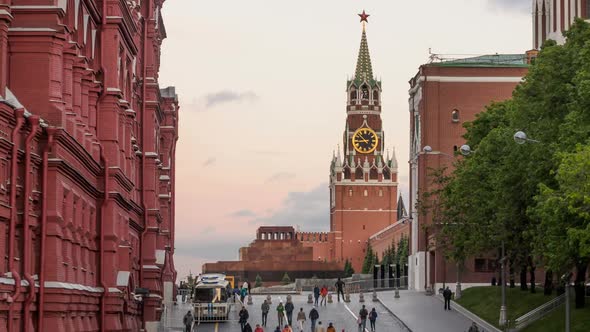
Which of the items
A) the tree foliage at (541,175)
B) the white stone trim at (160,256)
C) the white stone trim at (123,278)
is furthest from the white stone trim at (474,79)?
the white stone trim at (123,278)

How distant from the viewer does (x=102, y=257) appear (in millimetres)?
43625

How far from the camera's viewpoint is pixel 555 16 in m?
105

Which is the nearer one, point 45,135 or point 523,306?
point 45,135

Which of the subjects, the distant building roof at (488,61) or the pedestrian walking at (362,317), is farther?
the distant building roof at (488,61)

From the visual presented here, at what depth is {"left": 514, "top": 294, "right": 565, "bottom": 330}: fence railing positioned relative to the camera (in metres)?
68.7

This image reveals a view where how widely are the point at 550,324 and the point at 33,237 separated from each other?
34326mm

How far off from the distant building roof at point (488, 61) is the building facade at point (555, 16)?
3.06 metres

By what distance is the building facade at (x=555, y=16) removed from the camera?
9806cm

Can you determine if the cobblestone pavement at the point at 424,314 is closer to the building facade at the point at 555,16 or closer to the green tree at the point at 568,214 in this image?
the building facade at the point at 555,16

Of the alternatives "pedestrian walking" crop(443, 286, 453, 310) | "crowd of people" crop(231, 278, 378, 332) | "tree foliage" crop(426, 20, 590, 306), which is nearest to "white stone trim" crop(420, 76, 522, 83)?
"tree foliage" crop(426, 20, 590, 306)

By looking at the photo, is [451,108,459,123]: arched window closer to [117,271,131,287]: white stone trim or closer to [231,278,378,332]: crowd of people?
[231,278,378,332]: crowd of people

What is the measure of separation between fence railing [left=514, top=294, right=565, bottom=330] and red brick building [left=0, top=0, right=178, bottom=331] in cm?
2022

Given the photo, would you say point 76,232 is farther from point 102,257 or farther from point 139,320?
point 139,320

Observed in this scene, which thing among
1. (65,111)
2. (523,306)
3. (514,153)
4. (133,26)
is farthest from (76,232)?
(523,306)
